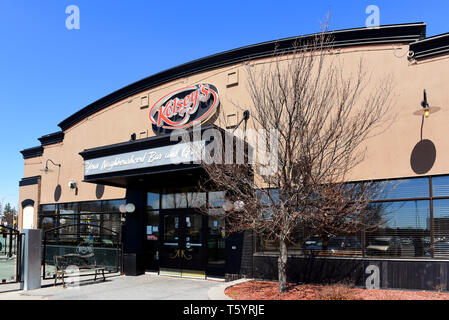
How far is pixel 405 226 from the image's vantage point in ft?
33.8

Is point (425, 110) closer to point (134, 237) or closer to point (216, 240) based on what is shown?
point (216, 240)

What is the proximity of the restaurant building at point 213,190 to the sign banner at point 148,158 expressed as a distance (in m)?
0.04

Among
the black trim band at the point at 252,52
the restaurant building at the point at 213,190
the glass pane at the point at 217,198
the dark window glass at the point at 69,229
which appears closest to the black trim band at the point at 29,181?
the restaurant building at the point at 213,190

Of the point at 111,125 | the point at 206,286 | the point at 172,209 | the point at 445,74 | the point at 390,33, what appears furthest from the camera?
the point at 111,125

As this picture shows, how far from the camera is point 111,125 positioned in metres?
17.5

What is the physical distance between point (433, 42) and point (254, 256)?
805 cm

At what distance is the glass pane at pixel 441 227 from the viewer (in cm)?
975

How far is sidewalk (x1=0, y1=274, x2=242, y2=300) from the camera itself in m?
10.4

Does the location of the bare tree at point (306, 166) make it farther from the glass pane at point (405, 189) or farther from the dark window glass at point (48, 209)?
the dark window glass at point (48, 209)

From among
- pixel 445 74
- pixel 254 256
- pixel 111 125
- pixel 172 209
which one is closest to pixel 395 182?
pixel 445 74

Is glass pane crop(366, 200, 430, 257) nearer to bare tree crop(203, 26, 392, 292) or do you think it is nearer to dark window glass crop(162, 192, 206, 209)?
bare tree crop(203, 26, 392, 292)

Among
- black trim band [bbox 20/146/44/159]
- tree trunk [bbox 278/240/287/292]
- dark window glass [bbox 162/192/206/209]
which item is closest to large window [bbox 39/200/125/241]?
dark window glass [bbox 162/192/206/209]

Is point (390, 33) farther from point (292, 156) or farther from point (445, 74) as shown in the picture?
point (292, 156)

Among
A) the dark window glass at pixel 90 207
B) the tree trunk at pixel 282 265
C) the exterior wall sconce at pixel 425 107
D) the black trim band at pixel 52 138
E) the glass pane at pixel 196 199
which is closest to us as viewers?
the tree trunk at pixel 282 265
